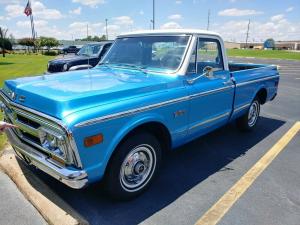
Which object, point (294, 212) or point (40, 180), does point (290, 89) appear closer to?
point (294, 212)

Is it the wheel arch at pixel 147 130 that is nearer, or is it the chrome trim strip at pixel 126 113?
the chrome trim strip at pixel 126 113

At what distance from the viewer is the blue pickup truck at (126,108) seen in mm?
2670

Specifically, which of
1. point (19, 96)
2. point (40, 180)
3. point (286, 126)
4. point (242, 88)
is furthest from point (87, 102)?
point (286, 126)

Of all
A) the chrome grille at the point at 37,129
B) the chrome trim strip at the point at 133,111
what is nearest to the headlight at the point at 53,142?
the chrome grille at the point at 37,129

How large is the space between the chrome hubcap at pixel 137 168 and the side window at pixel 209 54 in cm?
147

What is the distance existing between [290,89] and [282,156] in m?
7.68

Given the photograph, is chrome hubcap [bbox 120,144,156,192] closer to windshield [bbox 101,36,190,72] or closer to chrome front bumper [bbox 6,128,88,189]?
chrome front bumper [bbox 6,128,88,189]

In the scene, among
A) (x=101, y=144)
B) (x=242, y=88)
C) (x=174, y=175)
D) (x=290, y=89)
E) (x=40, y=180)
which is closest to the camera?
(x=101, y=144)

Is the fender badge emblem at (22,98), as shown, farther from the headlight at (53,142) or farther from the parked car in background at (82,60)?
the parked car in background at (82,60)

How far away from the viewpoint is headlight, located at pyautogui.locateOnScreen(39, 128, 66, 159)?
2.61 meters

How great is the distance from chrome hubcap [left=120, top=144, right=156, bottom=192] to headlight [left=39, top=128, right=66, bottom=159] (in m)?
0.74

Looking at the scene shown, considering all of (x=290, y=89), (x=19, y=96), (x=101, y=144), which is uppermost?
(x=19, y=96)

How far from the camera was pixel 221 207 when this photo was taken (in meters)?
3.27

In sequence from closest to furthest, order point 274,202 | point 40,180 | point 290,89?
point 274,202, point 40,180, point 290,89
